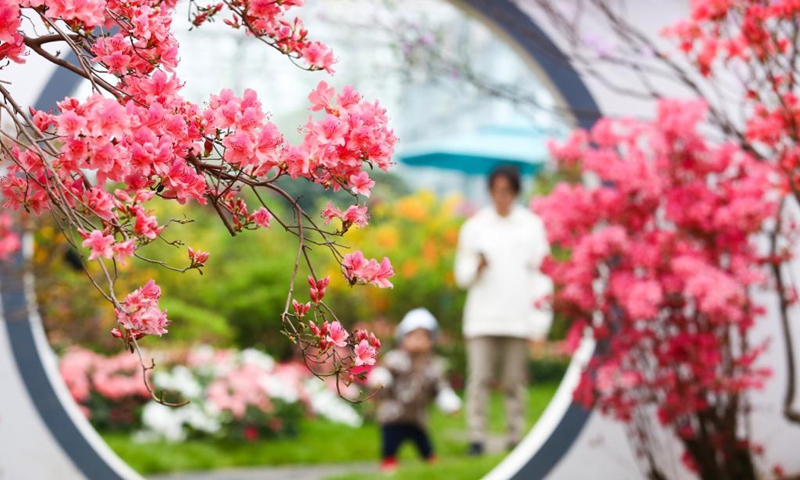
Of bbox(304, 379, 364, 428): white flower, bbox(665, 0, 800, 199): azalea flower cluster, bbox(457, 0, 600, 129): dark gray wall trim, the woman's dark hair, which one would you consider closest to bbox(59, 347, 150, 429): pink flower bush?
bbox(304, 379, 364, 428): white flower

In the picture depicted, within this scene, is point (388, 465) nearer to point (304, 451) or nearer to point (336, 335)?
point (304, 451)

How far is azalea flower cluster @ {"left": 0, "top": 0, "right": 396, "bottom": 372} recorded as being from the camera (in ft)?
4.40

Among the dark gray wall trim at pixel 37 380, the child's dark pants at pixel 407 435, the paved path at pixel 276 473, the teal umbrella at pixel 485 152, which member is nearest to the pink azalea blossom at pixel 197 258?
the dark gray wall trim at pixel 37 380

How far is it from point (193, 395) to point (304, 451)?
2.51ft

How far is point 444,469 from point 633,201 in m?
1.49

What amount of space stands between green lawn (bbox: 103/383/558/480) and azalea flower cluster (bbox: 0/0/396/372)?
322 cm

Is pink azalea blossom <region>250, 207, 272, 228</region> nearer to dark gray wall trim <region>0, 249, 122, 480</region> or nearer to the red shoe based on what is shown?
dark gray wall trim <region>0, 249, 122, 480</region>

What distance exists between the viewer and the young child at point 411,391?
534 centimetres

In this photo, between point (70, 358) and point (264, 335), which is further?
point (264, 335)

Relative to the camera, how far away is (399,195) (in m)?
13.7

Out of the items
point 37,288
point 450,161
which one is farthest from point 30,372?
point 450,161

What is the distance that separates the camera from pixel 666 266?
3.65 metres

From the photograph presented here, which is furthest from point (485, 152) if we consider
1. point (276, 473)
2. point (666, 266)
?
point (666, 266)

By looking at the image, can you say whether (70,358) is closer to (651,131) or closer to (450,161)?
(651,131)
